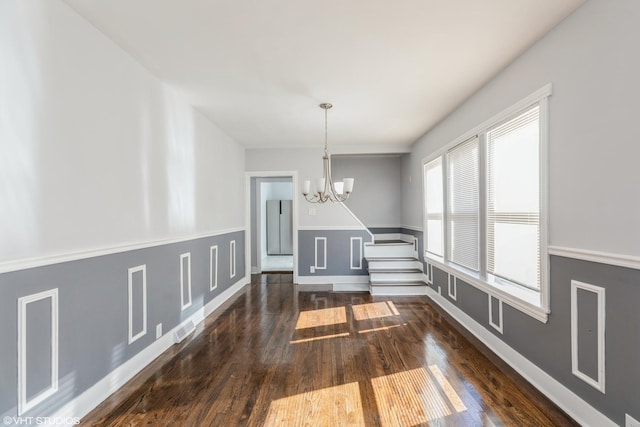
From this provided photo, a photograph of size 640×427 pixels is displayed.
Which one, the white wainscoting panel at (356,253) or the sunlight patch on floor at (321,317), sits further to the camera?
the white wainscoting panel at (356,253)

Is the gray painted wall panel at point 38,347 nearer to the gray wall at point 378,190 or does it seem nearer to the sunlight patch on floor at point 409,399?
the sunlight patch on floor at point 409,399

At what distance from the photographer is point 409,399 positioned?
2.19 meters

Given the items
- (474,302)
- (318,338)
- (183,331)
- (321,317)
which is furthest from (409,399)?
(183,331)

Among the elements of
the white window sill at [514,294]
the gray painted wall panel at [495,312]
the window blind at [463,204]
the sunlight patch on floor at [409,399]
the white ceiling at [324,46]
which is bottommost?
the sunlight patch on floor at [409,399]

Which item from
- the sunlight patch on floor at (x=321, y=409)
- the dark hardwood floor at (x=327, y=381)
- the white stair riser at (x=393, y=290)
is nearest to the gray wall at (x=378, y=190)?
the white stair riser at (x=393, y=290)

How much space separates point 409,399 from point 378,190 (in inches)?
196

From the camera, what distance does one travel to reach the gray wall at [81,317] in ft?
5.16

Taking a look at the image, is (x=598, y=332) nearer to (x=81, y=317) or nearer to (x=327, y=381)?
(x=327, y=381)

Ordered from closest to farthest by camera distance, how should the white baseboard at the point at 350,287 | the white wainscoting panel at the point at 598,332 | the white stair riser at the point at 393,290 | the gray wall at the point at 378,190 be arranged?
the white wainscoting panel at the point at 598,332, the white stair riser at the point at 393,290, the white baseboard at the point at 350,287, the gray wall at the point at 378,190

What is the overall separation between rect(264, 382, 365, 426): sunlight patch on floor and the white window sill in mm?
1415

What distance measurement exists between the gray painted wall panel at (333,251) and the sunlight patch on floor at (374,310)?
130cm

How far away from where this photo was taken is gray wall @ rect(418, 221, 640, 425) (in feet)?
5.35

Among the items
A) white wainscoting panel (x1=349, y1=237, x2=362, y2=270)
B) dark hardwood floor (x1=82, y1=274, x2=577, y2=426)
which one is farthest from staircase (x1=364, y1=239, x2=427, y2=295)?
dark hardwood floor (x1=82, y1=274, x2=577, y2=426)

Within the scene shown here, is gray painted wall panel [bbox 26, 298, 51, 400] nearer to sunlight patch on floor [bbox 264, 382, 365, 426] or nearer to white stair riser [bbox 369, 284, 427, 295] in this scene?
sunlight patch on floor [bbox 264, 382, 365, 426]
